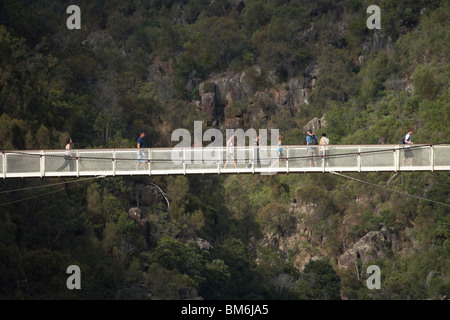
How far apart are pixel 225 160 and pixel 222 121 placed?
78.4m

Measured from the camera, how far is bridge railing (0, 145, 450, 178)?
47.7m

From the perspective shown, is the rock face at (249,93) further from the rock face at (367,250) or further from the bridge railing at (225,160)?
the bridge railing at (225,160)

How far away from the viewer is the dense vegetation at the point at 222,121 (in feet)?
231

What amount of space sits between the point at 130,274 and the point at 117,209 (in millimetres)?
6313

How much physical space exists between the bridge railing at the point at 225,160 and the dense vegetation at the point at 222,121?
45.5 ft

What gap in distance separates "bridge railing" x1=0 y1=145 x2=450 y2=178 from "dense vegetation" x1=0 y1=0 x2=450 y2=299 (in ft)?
45.5
